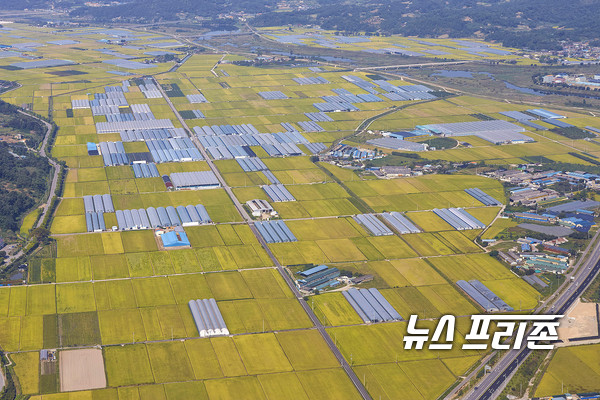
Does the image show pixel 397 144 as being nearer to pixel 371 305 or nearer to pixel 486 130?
pixel 486 130

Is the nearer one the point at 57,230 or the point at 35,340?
the point at 35,340

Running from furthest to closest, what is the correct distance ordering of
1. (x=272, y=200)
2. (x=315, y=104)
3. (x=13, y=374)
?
(x=315, y=104) < (x=272, y=200) < (x=13, y=374)

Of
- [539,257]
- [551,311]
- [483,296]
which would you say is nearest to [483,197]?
[539,257]

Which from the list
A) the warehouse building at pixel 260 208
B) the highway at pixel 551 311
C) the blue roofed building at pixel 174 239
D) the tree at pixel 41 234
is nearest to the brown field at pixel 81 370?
the blue roofed building at pixel 174 239

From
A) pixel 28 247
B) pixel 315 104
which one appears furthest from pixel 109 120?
pixel 28 247

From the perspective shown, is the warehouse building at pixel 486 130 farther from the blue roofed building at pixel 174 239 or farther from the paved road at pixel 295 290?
the blue roofed building at pixel 174 239

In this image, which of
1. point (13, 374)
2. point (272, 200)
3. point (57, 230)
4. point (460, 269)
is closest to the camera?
point (13, 374)

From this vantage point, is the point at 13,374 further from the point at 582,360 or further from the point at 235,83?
the point at 235,83
